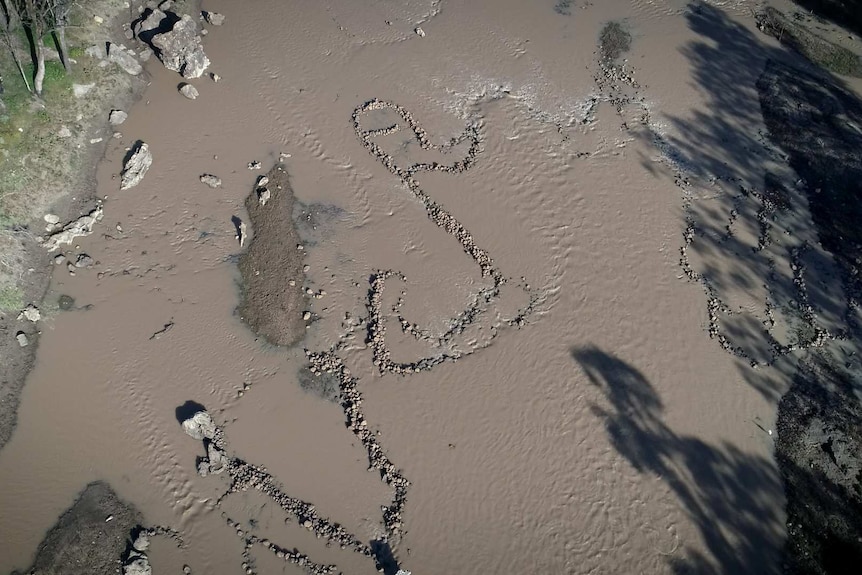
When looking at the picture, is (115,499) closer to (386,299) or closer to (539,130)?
(386,299)

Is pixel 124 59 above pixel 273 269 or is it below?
above

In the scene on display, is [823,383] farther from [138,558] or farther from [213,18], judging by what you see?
[213,18]

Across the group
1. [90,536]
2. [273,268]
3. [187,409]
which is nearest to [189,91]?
[273,268]

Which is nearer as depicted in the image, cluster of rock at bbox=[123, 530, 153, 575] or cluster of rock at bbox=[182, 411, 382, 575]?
cluster of rock at bbox=[123, 530, 153, 575]

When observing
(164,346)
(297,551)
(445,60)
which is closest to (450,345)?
(297,551)

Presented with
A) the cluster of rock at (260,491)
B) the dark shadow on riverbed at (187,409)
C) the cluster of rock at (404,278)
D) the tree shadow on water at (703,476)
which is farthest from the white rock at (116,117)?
the tree shadow on water at (703,476)

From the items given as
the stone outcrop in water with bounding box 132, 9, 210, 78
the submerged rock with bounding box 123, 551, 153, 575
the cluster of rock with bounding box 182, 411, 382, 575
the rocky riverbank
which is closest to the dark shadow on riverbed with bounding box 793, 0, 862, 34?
the rocky riverbank

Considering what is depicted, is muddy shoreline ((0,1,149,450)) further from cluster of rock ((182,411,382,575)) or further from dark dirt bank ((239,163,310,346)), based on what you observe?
dark dirt bank ((239,163,310,346))
